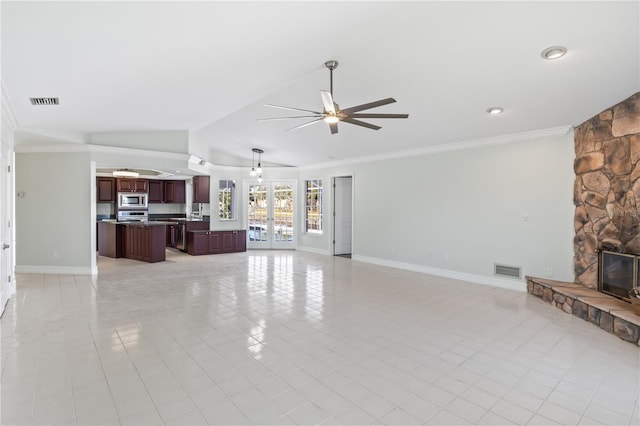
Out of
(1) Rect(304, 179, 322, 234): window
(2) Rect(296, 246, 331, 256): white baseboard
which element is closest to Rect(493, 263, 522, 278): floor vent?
(2) Rect(296, 246, 331, 256): white baseboard

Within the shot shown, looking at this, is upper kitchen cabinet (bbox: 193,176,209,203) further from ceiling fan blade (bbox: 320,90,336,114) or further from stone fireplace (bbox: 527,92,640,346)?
stone fireplace (bbox: 527,92,640,346)

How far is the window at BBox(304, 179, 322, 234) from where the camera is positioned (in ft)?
29.7

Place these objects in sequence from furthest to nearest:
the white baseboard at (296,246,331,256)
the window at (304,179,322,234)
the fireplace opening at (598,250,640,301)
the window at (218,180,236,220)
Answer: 1. the window at (218,180,236,220)
2. the window at (304,179,322,234)
3. the white baseboard at (296,246,331,256)
4. the fireplace opening at (598,250,640,301)

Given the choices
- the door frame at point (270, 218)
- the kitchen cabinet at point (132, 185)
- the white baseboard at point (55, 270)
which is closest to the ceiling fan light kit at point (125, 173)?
the kitchen cabinet at point (132, 185)

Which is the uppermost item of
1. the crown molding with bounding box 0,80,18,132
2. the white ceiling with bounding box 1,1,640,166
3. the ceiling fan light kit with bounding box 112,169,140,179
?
the white ceiling with bounding box 1,1,640,166

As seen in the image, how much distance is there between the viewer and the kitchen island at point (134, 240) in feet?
24.2

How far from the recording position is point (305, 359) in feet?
9.32

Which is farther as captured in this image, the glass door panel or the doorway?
the glass door panel

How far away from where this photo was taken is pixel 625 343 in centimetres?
321

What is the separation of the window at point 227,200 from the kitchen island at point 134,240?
184 cm

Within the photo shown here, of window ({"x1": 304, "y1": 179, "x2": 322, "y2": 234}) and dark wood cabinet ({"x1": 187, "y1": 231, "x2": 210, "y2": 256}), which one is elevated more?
window ({"x1": 304, "y1": 179, "x2": 322, "y2": 234})

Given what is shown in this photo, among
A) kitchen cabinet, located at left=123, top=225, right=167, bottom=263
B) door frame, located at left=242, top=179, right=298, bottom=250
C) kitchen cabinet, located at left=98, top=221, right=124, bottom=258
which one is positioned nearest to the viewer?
kitchen cabinet, located at left=123, top=225, right=167, bottom=263

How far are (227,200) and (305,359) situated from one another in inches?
289

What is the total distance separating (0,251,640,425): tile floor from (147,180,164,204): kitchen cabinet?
554cm
